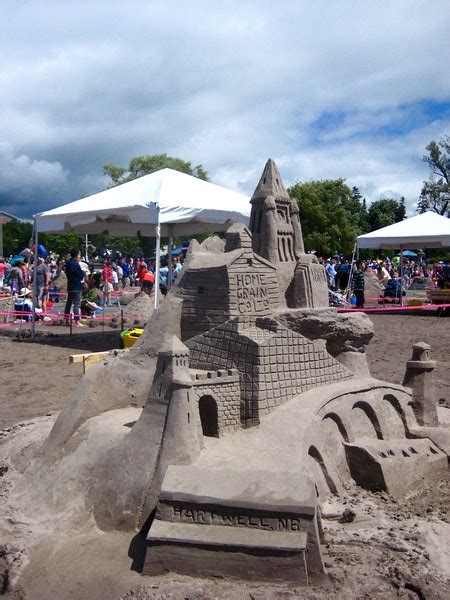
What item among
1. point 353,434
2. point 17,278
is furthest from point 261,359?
point 17,278

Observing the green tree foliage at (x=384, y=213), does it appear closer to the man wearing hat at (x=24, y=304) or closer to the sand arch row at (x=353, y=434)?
the man wearing hat at (x=24, y=304)

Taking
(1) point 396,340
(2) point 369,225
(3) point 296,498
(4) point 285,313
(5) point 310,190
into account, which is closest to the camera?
(3) point 296,498

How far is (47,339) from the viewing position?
14.8m

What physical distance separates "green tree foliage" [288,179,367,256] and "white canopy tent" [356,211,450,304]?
15001 mm

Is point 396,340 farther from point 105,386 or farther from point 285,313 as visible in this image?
point 105,386

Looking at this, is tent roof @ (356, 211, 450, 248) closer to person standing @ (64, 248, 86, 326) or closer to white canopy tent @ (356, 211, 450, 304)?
white canopy tent @ (356, 211, 450, 304)

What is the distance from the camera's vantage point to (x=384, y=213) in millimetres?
49500

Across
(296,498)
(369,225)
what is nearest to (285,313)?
(296,498)

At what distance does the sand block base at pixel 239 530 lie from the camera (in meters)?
4.52

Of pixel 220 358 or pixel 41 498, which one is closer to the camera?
pixel 41 498

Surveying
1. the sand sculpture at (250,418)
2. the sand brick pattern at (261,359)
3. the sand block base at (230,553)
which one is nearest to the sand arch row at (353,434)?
the sand sculpture at (250,418)

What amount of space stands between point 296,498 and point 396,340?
414 inches

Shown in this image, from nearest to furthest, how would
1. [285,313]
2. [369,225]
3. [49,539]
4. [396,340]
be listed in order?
[49,539] → [285,313] → [396,340] → [369,225]

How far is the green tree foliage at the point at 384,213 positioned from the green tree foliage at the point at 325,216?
10273 millimetres
